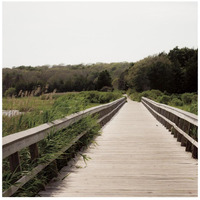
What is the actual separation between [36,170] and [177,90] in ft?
190

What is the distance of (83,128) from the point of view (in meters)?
6.77

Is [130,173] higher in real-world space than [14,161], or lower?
lower

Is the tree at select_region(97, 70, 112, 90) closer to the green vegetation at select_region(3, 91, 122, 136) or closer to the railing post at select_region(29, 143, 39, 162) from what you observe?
the green vegetation at select_region(3, 91, 122, 136)

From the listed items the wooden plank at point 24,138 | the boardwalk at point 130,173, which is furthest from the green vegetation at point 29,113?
the boardwalk at point 130,173

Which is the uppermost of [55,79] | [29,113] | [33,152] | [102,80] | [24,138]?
[102,80]

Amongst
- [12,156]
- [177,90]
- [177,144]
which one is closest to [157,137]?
[177,144]

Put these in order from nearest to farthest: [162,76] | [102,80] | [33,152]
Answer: [33,152]
[162,76]
[102,80]

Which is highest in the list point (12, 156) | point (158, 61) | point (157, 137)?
point (158, 61)

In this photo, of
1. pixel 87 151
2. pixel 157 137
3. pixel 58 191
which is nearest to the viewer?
pixel 58 191

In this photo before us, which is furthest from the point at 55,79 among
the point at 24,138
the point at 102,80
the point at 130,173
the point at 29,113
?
the point at 102,80

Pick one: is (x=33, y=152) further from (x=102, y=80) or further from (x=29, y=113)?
(x=102, y=80)

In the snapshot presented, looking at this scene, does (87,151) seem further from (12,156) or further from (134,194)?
(12,156)

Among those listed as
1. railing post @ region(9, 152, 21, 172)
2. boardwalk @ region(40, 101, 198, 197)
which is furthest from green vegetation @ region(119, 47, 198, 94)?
railing post @ region(9, 152, 21, 172)

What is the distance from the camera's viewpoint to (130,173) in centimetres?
488
